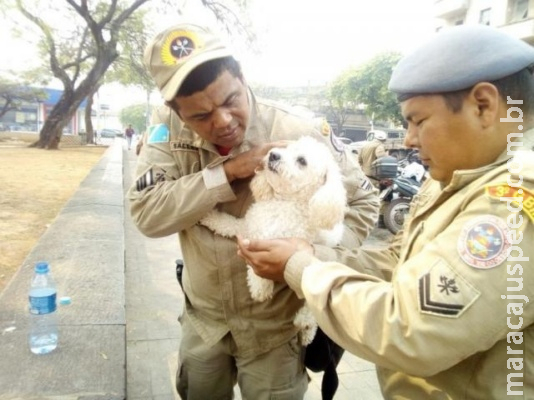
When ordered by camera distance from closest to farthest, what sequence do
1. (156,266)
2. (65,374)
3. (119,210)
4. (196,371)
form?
(196,371)
(65,374)
(156,266)
(119,210)

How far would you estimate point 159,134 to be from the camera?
174cm

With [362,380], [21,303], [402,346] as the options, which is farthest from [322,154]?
[21,303]

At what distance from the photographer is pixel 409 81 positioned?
3.40 feet

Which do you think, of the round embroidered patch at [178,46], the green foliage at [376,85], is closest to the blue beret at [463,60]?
the round embroidered patch at [178,46]

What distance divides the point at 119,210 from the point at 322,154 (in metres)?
5.56

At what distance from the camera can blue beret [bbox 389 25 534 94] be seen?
970mm

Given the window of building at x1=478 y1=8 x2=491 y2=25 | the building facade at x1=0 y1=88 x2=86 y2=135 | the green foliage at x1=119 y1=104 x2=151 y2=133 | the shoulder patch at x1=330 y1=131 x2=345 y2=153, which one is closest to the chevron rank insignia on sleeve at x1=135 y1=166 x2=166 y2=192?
the shoulder patch at x1=330 y1=131 x2=345 y2=153

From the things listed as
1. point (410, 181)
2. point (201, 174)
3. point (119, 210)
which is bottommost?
point (119, 210)

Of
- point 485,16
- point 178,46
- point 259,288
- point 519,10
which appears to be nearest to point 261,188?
point 259,288

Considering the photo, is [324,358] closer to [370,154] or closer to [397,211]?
[397,211]

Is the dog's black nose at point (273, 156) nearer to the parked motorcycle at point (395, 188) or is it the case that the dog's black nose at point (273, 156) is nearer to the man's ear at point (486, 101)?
the man's ear at point (486, 101)

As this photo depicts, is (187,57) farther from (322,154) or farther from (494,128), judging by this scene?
(494,128)

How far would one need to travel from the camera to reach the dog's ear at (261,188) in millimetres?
1791

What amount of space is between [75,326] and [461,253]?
2541mm
